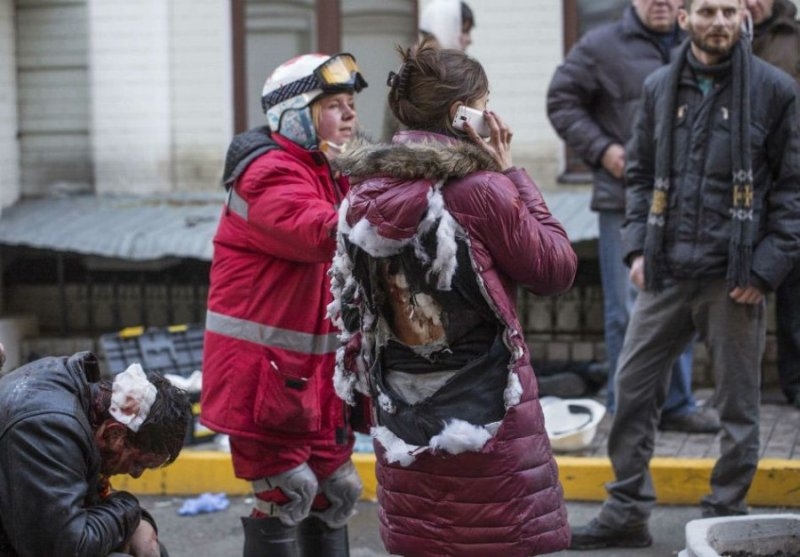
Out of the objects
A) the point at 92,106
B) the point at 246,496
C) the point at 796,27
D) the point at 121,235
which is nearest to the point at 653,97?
the point at 796,27

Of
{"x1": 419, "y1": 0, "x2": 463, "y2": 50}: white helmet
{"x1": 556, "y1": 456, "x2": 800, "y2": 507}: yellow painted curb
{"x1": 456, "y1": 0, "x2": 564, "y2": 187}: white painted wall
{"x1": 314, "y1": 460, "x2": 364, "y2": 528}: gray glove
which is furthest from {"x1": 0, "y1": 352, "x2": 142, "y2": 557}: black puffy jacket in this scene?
{"x1": 456, "y1": 0, "x2": 564, "y2": 187}: white painted wall

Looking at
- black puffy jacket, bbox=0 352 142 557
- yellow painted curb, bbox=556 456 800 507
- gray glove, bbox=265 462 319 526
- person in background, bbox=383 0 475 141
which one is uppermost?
person in background, bbox=383 0 475 141

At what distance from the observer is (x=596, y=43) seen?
296 inches

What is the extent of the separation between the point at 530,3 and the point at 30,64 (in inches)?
131

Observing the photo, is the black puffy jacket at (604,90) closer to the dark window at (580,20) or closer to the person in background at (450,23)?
the person in background at (450,23)

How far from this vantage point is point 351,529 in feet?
21.1

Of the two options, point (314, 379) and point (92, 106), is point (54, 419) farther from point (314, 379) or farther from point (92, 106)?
point (92, 106)

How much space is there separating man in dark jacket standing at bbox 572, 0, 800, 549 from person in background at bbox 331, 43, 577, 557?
1628 mm

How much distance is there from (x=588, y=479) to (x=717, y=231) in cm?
165

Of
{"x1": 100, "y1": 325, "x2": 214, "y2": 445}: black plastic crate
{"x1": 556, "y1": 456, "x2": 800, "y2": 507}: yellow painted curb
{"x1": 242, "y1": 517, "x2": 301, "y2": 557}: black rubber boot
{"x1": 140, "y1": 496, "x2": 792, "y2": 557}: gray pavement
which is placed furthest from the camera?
{"x1": 100, "y1": 325, "x2": 214, "y2": 445}: black plastic crate

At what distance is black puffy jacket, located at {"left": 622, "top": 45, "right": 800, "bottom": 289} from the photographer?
214 inches

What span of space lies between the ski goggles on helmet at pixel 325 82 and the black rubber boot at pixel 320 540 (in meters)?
1.45

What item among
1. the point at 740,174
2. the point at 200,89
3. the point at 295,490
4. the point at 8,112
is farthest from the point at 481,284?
the point at 8,112

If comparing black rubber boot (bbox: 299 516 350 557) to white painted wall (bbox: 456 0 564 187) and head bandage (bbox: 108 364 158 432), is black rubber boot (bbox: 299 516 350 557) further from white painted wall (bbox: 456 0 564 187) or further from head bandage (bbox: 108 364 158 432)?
white painted wall (bbox: 456 0 564 187)
